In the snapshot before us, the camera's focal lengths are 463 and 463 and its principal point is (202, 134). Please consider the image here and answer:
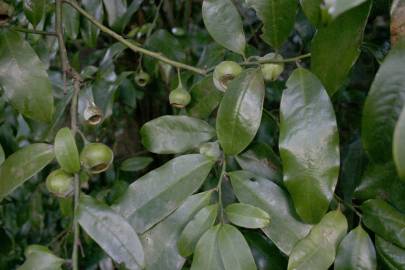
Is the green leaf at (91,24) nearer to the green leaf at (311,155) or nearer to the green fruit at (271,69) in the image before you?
the green fruit at (271,69)

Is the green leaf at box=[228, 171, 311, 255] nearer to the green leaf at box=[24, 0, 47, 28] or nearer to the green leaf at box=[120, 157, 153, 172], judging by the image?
the green leaf at box=[24, 0, 47, 28]

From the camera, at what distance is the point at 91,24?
1041 millimetres

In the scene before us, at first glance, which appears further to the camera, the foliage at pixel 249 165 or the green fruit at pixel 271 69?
the green fruit at pixel 271 69

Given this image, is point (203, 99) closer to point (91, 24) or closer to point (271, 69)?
point (271, 69)

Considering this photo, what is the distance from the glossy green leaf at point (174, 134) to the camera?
694 mm

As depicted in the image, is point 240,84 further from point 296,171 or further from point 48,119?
point 48,119

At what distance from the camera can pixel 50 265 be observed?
58 centimetres

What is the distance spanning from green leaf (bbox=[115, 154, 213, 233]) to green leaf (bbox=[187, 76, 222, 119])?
0.58 ft

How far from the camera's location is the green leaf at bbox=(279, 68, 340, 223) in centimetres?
52

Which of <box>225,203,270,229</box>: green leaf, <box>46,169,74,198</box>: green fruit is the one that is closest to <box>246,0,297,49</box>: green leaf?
<box>225,203,270,229</box>: green leaf

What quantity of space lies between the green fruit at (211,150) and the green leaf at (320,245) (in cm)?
18

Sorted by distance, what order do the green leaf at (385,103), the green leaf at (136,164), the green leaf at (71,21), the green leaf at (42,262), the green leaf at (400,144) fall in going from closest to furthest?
the green leaf at (400,144) → the green leaf at (385,103) → the green leaf at (42,262) → the green leaf at (71,21) → the green leaf at (136,164)

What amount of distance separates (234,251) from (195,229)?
0.21 ft

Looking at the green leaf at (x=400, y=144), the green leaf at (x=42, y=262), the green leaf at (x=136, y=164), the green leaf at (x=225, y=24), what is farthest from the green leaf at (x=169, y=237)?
the green leaf at (x=136, y=164)
